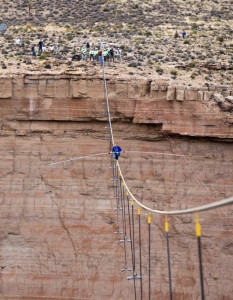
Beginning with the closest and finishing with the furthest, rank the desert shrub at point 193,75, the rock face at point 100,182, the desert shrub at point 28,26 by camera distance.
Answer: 1. the rock face at point 100,182
2. the desert shrub at point 193,75
3. the desert shrub at point 28,26

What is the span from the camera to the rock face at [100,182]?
89.6ft

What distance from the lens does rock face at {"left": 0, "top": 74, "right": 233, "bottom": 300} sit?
2731cm

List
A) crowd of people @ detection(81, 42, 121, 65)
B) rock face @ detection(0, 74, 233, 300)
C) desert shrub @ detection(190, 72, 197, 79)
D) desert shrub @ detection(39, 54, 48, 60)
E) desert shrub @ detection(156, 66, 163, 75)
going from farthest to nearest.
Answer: desert shrub @ detection(39, 54, 48, 60) < crowd of people @ detection(81, 42, 121, 65) < desert shrub @ detection(156, 66, 163, 75) < desert shrub @ detection(190, 72, 197, 79) < rock face @ detection(0, 74, 233, 300)

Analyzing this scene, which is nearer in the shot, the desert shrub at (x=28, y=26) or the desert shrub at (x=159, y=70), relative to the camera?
the desert shrub at (x=159, y=70)

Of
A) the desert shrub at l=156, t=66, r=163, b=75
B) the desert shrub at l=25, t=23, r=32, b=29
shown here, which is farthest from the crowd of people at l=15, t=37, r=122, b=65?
the desert shrub at l=25, t=23, r=32, b=29

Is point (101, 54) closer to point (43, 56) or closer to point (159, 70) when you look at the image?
point (159, 70)

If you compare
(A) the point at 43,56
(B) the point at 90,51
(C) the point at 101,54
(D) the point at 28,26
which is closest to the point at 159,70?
(C) the point at 101,54

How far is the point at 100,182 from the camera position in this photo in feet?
91.6

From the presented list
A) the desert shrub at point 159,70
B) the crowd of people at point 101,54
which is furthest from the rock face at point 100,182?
the crowd of people at point 101,54

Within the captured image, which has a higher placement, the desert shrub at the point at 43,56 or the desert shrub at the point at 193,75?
the desert shrub at the point at 43,56

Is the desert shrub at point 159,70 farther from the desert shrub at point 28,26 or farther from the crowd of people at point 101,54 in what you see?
the desert shrub at point 28,26

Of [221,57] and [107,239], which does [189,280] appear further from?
[221,57]

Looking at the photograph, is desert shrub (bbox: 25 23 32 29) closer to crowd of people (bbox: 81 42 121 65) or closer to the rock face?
crowd of people (bbox: 81 42 121 65)

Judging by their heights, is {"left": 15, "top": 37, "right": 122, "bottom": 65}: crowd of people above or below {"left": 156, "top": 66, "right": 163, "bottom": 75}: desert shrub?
above
